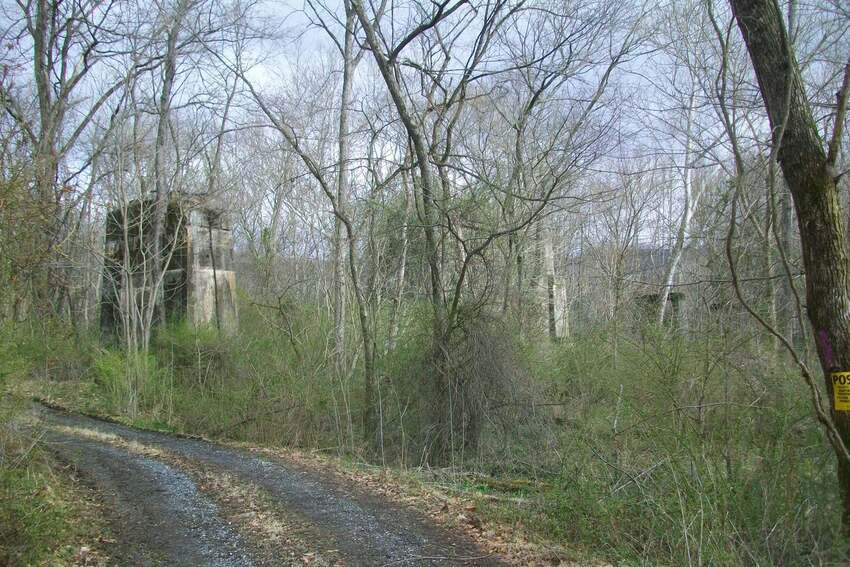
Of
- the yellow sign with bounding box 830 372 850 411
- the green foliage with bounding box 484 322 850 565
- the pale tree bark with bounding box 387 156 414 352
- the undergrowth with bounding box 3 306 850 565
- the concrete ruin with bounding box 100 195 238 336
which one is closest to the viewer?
the yellow sign with bounding box 830 372 850 411

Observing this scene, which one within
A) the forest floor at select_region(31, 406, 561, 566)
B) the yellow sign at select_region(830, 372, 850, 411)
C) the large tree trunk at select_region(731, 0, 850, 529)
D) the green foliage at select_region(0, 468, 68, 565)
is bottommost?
the forest floor at select_region(31, 406, 561, 566)

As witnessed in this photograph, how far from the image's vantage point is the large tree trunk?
4457 mm

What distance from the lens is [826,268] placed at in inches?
178

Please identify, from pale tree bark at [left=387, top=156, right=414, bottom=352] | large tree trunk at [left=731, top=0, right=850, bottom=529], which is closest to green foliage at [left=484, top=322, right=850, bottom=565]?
large tree trunk at [left=731, top=0, right=850, bottom=529]

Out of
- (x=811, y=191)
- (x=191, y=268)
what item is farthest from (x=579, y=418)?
(x=191, y=268)

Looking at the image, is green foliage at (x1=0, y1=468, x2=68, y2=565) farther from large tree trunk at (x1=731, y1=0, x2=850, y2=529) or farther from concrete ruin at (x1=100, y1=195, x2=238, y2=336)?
concrete ruin at (x1=100, y1=195, x2=238, y2=336)

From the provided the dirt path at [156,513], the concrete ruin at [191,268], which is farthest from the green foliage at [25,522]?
the concrete ruin at [191,268]

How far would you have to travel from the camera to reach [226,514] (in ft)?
19.5

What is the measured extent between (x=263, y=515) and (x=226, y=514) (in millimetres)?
345

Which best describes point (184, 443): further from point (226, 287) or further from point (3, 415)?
point (226, 287)

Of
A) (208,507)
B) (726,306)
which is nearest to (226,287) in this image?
(208,507)

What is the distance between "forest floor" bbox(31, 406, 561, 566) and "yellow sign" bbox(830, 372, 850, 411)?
228 cm

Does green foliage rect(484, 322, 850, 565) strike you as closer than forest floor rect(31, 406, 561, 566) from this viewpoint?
Yes

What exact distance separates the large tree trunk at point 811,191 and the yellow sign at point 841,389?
40 millimetres
